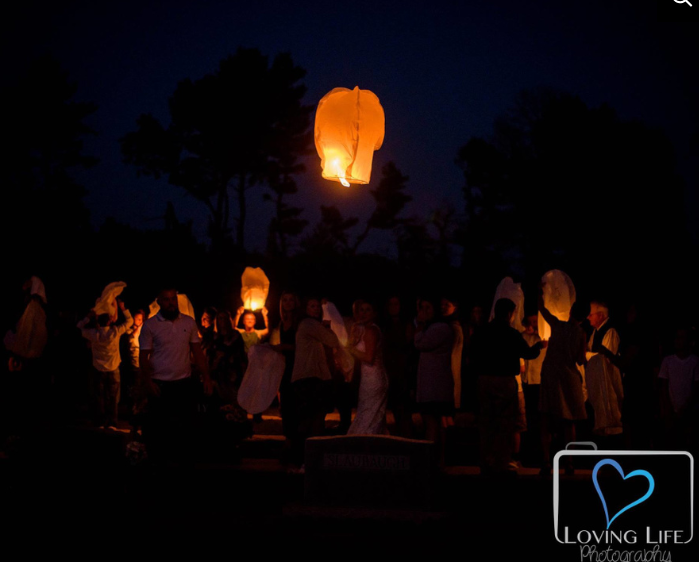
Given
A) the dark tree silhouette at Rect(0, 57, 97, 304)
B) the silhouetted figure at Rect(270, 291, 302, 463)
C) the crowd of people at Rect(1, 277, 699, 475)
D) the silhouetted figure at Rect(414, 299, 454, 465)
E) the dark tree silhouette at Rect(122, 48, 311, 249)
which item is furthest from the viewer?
the dark tree silhouette at Rect(122, 48, 311, 249)

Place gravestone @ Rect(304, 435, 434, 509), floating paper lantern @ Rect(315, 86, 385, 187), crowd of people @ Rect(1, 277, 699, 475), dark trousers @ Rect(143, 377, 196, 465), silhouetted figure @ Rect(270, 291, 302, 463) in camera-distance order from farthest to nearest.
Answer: silhouetted figure @ Rect(270, 291, 302, 463)
crowd of people @ Rect(1, 277, 699, 475)
dark trousers @ Rect(143, 377, 196, 465)
floating paper lantern @ Rect(315, 86, 385, 187)
gravestone @ Rect(304, 435, 434, 509)

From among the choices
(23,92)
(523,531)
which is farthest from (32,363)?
(23,92)

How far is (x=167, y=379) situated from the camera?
25.5 feet

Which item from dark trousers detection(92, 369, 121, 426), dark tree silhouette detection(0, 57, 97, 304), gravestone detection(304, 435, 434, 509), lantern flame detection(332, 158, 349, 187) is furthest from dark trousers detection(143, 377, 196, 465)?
dark tree silhouette detection(0, 57, 97, 304)

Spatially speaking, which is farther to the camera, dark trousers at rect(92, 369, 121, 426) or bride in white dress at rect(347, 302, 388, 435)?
dark trousers at rect(92, 369, 121, 426)

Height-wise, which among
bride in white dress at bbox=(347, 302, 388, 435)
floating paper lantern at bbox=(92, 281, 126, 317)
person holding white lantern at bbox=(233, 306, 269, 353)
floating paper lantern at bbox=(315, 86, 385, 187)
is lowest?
bride in white dress at bbox=(347, 302, 388, 435)

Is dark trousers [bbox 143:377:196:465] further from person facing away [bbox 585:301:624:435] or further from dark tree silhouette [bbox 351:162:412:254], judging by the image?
dark tree silhouette [bbox 351:162:412:254]

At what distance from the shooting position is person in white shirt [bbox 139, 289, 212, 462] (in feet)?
25.2

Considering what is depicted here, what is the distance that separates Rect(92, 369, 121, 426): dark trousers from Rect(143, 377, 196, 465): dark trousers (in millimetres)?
3245

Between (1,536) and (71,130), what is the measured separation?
24446mm

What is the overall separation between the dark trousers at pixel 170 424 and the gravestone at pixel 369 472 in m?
2.05

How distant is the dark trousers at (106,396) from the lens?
1080 cm

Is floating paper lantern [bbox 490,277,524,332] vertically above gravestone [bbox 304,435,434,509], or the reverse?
floating paper lantern [bbox 490,277,524,332]

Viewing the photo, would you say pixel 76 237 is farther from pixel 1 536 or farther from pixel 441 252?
pixel 1 536
